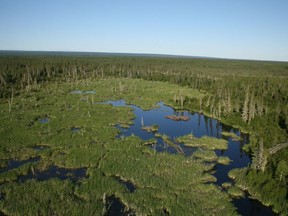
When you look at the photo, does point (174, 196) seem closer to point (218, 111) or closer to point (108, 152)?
point (108, 152)

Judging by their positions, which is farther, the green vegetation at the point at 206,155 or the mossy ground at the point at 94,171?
the green vegetation at the point at 206,155

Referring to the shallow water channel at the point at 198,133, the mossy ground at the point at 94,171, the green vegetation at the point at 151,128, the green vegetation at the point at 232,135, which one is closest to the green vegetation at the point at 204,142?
the shallow water channel at the point at 198,133

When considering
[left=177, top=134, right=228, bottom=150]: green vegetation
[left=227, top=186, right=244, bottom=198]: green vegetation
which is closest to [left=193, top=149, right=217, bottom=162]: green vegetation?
[left=177, top=134, right=228, bottom=150]: green vegetation

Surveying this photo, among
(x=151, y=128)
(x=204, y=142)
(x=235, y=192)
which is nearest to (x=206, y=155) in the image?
(x=204, y=142)

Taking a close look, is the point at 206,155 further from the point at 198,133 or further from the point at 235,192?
the point at 198,133

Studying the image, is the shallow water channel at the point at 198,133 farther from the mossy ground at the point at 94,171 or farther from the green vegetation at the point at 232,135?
the mossy ground at the point at 94,171

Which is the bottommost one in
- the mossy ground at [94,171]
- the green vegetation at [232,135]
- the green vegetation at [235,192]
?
the green vegetation at [235,192]
